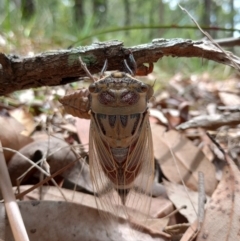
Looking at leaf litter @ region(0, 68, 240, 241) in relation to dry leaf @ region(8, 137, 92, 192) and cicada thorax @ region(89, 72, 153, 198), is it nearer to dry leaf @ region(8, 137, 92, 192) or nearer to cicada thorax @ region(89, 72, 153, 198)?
dry leaf @ region(8, 137, 92, 192)

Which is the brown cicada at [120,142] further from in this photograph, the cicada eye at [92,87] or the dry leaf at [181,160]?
the dry leaf at [181,160]

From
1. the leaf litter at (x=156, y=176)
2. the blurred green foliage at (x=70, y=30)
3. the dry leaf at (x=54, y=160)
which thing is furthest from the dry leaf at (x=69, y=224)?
the blurred green foliage at (x=70, y=30)

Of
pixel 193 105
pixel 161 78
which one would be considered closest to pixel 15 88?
pixel 193 105

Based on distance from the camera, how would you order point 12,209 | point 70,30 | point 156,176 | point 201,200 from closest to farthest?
point 12,209 < point 201,200 < point 156,176 < point 70,30

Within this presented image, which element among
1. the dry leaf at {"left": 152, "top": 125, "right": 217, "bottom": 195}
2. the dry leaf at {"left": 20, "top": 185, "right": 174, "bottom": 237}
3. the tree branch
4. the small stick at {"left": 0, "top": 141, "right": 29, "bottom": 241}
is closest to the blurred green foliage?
the tree branch

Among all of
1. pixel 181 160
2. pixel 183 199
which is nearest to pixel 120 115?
pixel 183 199

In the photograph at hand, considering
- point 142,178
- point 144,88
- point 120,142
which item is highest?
point 144,88

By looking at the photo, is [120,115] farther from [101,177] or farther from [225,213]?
[225,213]
